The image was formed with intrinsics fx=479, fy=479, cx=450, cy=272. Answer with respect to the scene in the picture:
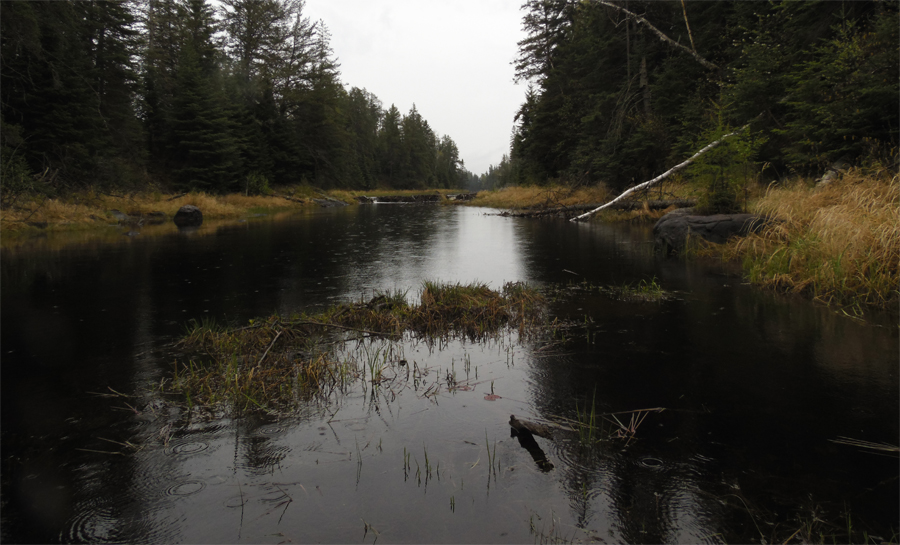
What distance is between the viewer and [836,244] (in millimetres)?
6793

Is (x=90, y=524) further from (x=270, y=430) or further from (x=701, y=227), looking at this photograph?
(x=701, y=227)

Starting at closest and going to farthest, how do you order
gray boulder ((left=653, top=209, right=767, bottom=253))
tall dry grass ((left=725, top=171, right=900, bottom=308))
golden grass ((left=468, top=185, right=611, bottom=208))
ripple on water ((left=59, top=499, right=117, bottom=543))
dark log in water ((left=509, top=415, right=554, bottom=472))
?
1. ripple on water ((left=59, top=499, right=117, bottom=543))
2. dark log in water ((left=509, top=415, right=554, bottom=472))
3. tall dry grass ((left=725, top=171, right=900, bottom=308))
4. gray boulder ((left=653, top=209, right=767, bottom=253))
5. golden grass ((left=468, top=185, right=611, bottom=208))

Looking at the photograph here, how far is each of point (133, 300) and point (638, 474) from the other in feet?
25.4

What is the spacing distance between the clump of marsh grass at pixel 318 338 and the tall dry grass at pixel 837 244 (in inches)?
159

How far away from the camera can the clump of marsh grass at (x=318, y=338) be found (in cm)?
406

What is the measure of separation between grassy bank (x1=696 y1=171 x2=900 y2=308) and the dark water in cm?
68

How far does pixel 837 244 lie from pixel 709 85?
17193 millimetres

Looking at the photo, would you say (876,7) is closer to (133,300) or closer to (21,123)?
(133,300)

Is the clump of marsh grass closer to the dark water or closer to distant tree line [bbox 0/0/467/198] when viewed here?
the dark water

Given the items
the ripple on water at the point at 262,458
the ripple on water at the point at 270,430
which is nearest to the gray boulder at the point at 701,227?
the ripple on water at the point at 270,430

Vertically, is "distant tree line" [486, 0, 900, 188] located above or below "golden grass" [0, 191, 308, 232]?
above

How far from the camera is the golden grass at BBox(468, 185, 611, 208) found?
960 inches

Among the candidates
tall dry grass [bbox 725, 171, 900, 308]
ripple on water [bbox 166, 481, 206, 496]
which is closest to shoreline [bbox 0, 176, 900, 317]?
tall dry grass [bbox 725, 171, 900, 308]

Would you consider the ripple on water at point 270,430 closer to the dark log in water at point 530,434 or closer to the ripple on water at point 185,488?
the ripple on water at point 185,488
